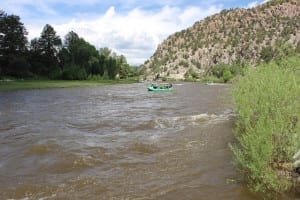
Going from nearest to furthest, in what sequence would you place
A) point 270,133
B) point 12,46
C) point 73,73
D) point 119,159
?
point 270,133 < point 119,159 < point 12,46 < point 73,73

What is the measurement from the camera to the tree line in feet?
316

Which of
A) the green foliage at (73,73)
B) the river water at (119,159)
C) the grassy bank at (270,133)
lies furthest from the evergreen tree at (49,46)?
the grassy bank at (270,133)

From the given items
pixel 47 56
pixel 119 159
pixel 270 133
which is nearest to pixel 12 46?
pixel 47 56

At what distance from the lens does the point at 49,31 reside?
393 ft

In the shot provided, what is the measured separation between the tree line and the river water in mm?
69397

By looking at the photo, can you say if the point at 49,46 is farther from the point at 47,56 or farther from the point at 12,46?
the point at 12,46

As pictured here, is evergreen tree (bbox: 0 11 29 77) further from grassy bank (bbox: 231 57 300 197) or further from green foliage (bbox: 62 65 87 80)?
grassy bank (bbox: 231 57 300 197)

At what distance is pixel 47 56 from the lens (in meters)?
115

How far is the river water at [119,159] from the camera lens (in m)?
13.5

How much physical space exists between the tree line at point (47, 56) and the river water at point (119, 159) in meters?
69.4

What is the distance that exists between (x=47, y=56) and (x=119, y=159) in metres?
103

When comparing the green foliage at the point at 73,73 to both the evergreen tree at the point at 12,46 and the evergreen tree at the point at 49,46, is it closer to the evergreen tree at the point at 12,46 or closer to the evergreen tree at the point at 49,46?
the evergreen tree at the point at 49,46

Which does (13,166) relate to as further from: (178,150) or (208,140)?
(208,140)

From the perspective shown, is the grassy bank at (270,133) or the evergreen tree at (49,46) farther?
the evergreen tree at (49,46)
